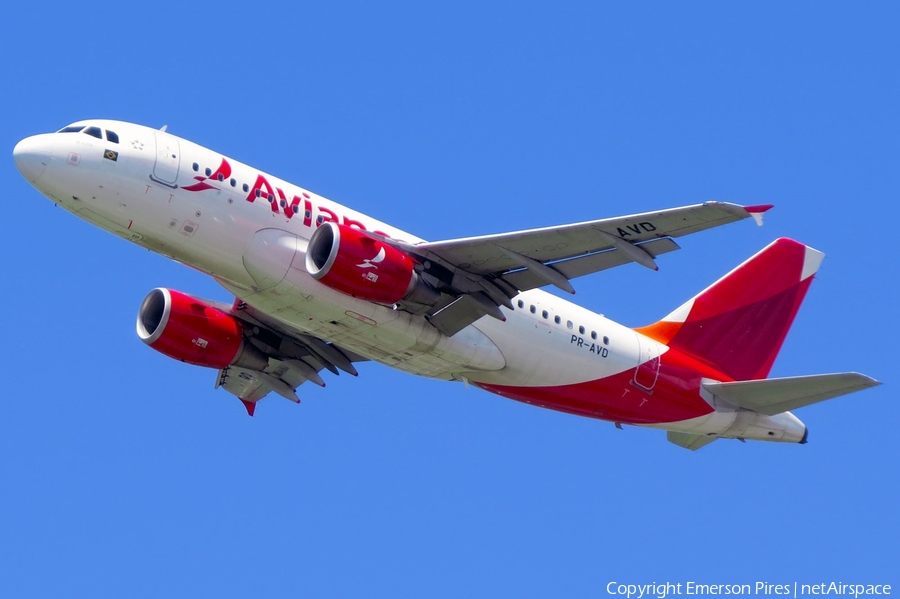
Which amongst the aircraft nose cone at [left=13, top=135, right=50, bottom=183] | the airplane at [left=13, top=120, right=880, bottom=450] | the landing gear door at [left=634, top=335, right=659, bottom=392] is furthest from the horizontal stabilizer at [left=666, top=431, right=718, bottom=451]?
the aircraft nose cone at [left=13, top=135, right=50, bottom=183]

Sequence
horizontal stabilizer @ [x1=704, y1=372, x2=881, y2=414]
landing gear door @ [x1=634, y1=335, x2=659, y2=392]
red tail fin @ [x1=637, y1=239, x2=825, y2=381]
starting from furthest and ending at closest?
red tail fin @ [x1=637, y1=239, x2=825, y2=381]
landing gear door @ [x1=634, y1=335, x2=659, y2=392]
horizontal stabilizer @ [x1=704, y1=372, x2=881, y2=414]

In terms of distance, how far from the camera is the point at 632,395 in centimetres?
3869

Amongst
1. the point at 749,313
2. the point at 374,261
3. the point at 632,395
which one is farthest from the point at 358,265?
the point at 749,313

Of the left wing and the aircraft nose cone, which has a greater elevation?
the left wing

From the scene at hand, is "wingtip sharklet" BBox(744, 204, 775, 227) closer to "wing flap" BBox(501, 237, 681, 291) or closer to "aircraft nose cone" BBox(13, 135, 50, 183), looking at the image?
"wing flap" BBox(501, 237, 681, 291)

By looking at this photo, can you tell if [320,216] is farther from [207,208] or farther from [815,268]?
[815,268]

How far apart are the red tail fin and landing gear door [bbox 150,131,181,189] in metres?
15.9

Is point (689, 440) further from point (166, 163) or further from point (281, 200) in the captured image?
point (166, 163)

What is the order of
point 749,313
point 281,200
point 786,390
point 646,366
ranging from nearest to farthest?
point 281,200 → point 786,390 → point 646,366 → point 749,313

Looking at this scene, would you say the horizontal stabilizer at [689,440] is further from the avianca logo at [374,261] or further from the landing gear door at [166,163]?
the landing gear door at [166,163]

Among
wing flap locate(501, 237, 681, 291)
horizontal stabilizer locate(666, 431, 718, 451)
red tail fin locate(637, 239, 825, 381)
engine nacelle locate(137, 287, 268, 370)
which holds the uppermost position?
red tail fin locate(637, 239, 825, 381)

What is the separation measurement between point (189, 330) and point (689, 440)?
15.9 metres

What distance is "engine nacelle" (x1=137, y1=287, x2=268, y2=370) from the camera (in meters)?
38.2

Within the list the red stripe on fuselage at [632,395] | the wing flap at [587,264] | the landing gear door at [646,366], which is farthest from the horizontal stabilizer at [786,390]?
the wing flap at [587,264]
